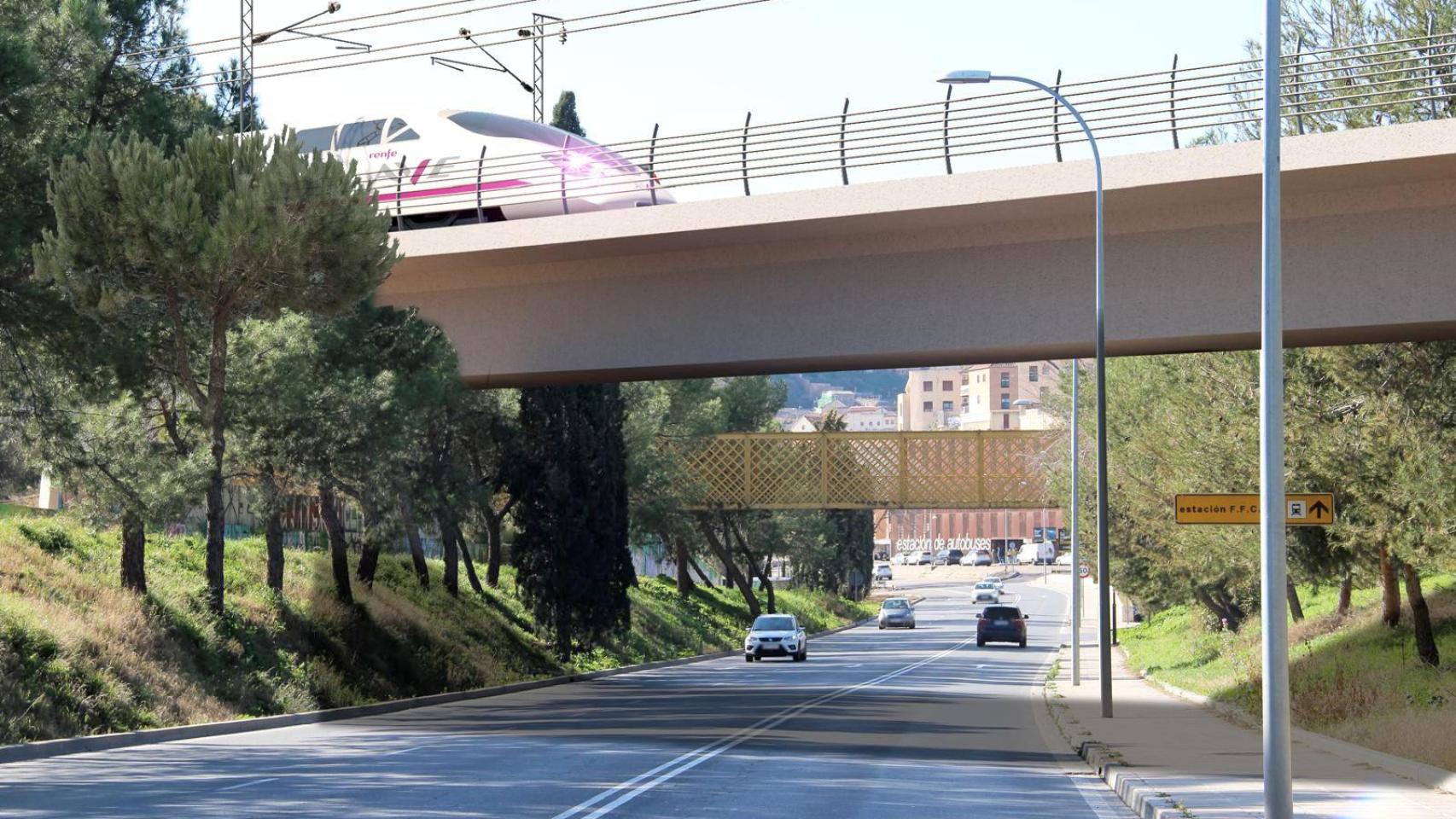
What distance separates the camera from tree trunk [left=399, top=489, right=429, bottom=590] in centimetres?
3350

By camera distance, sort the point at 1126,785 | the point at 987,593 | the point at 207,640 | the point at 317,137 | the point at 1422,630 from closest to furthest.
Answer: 1. the point at 1126,785
2. the point at 207,640
3. the point at 1422,630
4. the point at 317,137
5. the point at 987,593

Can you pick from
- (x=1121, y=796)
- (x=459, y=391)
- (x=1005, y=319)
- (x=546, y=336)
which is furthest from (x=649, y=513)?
(x=1121, y=796)

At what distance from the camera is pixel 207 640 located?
27609mm

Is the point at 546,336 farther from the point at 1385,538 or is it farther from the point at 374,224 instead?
the point at 1385,538

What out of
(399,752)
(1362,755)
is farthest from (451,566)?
(1362,755)

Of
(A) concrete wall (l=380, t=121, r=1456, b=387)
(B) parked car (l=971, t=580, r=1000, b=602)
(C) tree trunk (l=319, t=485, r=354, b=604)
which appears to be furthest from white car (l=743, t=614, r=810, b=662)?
(B) parked car (l=971, t=580, r=1000, b=602)

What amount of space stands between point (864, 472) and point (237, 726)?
139ft

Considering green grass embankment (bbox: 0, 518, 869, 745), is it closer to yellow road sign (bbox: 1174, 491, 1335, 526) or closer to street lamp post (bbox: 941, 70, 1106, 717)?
street lamp post (bbox: 941, 70, 1106, 717)

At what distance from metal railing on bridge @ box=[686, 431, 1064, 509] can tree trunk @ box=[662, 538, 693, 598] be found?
514 cm

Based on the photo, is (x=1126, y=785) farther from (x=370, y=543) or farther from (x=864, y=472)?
(x=864, y=472)

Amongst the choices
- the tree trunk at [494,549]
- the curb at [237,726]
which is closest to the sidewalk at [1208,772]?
the curb at [237,726]

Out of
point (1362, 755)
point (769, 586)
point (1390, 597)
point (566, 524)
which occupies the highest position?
point (566, 524)

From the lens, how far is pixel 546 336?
27953mm

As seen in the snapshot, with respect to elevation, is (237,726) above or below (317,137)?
below
